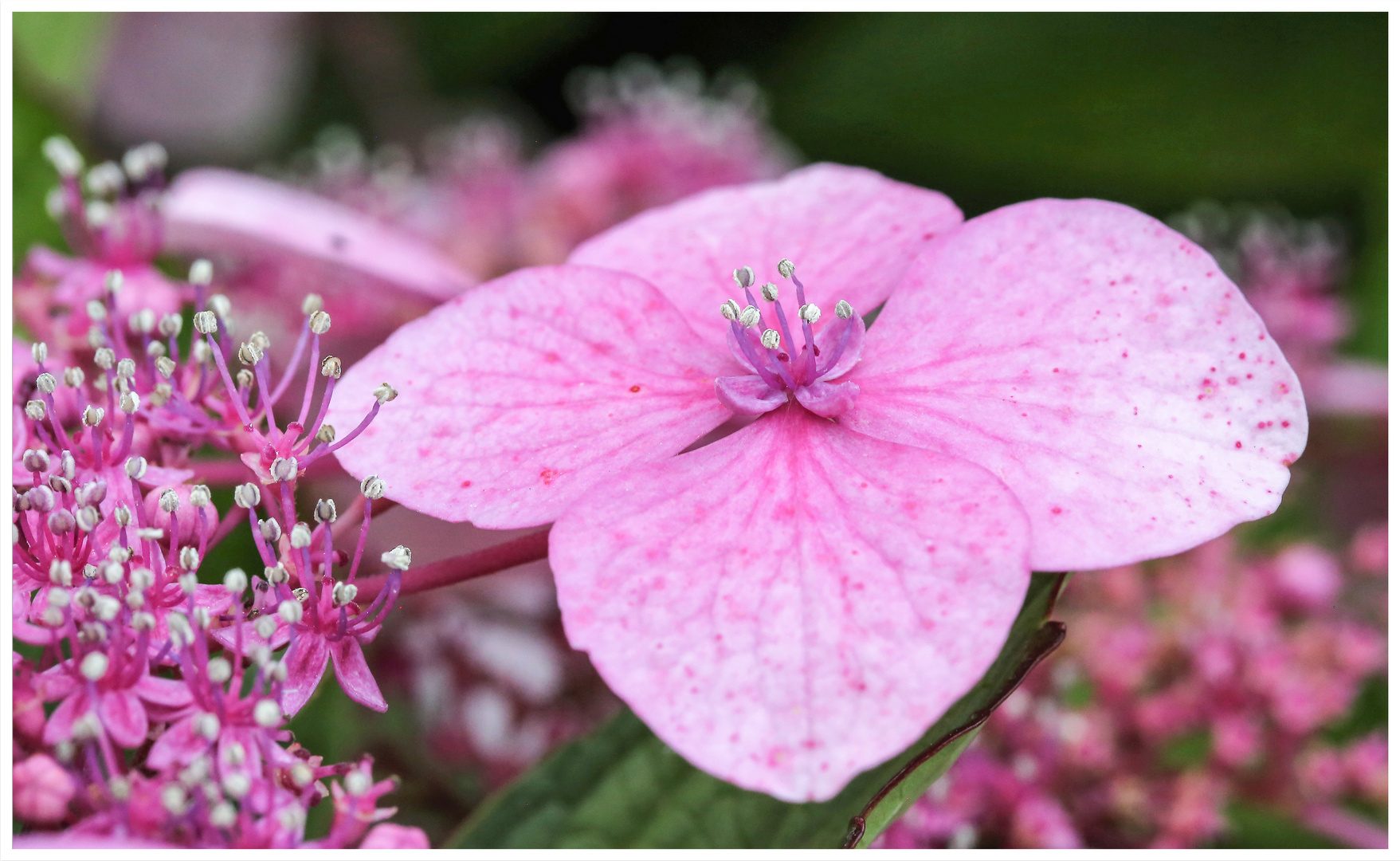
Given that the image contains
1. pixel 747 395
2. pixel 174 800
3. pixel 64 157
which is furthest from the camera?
pixel 64 157

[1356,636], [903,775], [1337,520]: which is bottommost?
[1337,520]

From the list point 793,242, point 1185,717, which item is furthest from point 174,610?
point 1185,717

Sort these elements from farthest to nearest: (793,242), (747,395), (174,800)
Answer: (793,242), (747,395), (174,800)

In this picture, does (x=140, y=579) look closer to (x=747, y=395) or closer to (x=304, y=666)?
(x=304, y=666)

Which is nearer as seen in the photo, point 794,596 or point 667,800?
point 794,596

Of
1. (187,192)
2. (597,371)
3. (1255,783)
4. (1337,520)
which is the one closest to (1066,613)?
(1255,783)

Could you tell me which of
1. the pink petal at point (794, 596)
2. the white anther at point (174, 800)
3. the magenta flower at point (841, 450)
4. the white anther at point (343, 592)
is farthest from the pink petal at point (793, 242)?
the white anther at point (174, 800)

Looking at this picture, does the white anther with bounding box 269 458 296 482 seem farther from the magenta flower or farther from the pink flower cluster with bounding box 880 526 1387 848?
the pink flower cluster with bounding box 880 526 1387 848

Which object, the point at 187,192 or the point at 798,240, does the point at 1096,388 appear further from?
the point at 187,192
